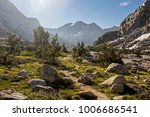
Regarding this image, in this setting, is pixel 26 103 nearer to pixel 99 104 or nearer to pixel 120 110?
pixel 99 104

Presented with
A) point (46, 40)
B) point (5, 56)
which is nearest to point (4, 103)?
point (5, 56)

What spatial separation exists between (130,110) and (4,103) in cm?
1257

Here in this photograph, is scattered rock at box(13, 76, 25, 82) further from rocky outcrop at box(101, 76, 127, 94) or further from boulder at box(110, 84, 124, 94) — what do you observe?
boulder at box(110, 84, 124, 94)

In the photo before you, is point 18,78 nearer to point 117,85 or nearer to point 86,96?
point 86,96

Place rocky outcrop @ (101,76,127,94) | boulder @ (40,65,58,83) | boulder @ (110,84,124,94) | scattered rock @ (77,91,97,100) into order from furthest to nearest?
boulder @ (40,65,58,83), rocky outcrop @ (101,76,127,94), boulder @ (110,84,124,94), scattered rock @ (77,91,97,100)

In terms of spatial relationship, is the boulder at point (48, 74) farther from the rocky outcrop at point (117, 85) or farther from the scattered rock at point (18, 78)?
the rocky outcrop at point (117, 85)

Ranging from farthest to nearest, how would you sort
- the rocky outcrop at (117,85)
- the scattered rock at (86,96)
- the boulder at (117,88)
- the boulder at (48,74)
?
the boulder at (48,74), the rocky outcrop at (117,85), the boulder at (117,88), the scattered rock at (86,96)

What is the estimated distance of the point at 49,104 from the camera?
30.4 m

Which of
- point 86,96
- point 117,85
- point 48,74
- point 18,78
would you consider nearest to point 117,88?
point 117,85

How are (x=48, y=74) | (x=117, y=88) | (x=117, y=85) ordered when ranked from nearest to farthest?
(x=117, y=88) < (x=117, y=85) < (x=48, y=74)

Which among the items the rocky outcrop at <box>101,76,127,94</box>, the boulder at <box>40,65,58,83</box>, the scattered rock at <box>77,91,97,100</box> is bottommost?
the scattered rock at <box>77,91,97,100</box>

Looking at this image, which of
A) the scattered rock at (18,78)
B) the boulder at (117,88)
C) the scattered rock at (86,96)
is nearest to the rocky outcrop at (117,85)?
the boulder at (117,88)

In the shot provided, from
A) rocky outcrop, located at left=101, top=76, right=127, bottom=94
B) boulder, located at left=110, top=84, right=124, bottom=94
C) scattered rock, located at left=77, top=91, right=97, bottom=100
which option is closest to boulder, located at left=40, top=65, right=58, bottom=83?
rocky outcrop, located at left=101, top=76, right=127, bottom=94

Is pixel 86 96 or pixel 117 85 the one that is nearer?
pixel 86 96
